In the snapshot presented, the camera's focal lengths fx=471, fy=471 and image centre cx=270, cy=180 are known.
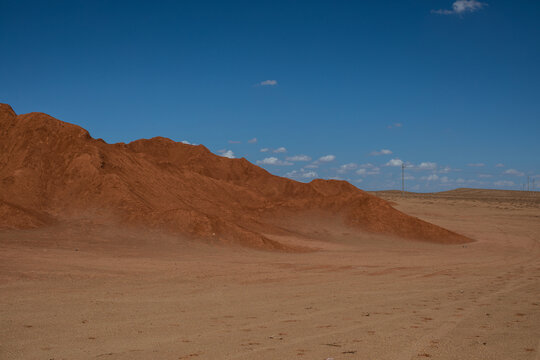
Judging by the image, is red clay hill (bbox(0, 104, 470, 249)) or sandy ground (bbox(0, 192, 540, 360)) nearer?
sandy ground (bbox(0, 192, 540, 360))

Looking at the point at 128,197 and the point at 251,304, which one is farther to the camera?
the point at 128,197

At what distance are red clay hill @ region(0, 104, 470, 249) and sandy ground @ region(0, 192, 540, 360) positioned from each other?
3.15m

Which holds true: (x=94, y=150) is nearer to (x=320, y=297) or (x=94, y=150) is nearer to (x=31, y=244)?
(x=31, y=244)

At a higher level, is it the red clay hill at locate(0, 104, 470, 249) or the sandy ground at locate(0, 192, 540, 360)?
the red clay hill at locate(0, 104, 470, 249)

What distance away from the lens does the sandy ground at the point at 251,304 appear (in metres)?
6.61

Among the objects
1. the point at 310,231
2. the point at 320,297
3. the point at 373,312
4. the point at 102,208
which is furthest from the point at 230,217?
the point at 373,312

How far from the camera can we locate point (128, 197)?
84.9 ft

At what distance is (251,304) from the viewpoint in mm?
9875

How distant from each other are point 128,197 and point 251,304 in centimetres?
1770

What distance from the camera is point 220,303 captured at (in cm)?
995

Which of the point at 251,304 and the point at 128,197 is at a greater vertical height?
the point at 128,197

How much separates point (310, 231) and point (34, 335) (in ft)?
79.6

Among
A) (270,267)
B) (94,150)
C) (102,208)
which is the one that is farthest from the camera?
(94,150)

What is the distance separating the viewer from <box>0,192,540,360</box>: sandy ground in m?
A: 6.61
